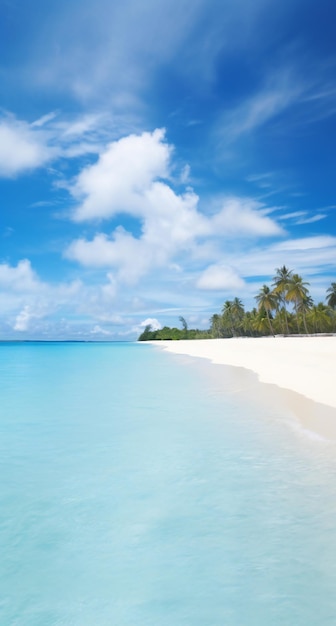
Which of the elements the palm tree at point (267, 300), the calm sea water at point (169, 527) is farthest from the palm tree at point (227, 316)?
the calm sea water at point (169, 527)

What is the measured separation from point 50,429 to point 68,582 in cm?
558

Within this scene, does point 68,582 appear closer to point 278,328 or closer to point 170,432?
point 170,432

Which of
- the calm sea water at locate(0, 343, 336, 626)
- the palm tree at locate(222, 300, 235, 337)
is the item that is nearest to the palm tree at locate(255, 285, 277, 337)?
the palm tree at locate(222, 300, 235, 337)

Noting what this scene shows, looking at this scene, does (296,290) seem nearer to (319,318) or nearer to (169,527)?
(319,318)

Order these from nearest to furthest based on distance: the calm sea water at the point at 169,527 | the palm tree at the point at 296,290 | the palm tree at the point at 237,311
A: the calm sea water at the point at 169,527 → the palm tree at the point at 296,290 → the palm tree at the point at 237,311

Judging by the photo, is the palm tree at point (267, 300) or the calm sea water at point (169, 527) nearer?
the calm sea water at point (169, 527)

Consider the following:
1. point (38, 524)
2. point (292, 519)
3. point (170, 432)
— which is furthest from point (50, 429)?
point (292, 519)

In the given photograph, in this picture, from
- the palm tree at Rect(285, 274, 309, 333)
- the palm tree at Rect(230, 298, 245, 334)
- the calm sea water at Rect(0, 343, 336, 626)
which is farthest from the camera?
the palm tree at Rect(230, 298, 245, 334)

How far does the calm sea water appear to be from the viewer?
272 centimetres

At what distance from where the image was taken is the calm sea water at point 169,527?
2721mm

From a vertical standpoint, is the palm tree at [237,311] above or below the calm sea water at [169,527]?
above

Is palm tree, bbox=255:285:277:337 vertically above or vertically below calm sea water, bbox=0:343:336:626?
above

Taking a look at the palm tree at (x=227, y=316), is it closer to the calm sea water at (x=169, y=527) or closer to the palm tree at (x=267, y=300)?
the palm tree at (x=267, y=300)

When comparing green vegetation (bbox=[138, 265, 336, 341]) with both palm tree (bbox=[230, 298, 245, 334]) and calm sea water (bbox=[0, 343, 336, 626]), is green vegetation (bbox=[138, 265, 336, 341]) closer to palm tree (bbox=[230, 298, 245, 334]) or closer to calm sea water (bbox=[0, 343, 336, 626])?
palm tree (bbox=[230, 298, 245, 334])
